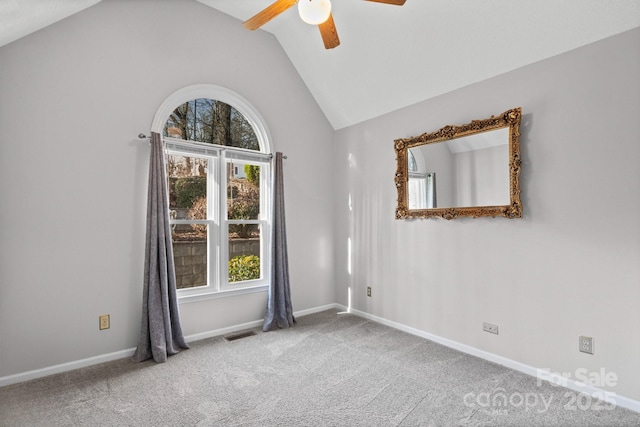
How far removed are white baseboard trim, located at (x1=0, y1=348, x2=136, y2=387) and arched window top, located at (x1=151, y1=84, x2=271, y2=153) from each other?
2.03m

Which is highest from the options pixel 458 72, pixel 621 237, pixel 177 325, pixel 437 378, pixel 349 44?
pixel 349 44

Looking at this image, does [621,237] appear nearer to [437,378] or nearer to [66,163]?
[437,378]

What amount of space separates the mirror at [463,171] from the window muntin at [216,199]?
1.64 metres

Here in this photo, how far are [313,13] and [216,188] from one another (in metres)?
2.17

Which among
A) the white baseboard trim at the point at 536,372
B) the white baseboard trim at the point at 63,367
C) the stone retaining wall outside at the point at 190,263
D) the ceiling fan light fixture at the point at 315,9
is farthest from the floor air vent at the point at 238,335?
the ceiling fan light fixture at the point at 315,9

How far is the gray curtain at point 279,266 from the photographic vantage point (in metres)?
3.69

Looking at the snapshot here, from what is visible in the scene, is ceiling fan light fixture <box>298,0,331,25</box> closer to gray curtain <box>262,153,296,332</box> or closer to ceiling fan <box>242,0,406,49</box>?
ceiling fan <box>242,0,406,49</box>

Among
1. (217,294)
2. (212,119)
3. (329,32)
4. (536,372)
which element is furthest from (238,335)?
(329,32)

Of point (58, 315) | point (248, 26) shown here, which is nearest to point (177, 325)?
point (58, 315)

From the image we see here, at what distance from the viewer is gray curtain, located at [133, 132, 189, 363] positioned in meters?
2.85

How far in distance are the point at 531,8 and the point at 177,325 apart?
3836mm

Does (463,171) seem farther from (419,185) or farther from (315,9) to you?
(315,9)

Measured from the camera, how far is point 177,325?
3.04 meters

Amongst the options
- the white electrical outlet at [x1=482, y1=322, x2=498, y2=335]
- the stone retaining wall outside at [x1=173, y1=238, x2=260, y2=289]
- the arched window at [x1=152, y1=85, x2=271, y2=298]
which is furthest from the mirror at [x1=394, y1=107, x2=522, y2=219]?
the stone retaining wall outside at [x1=173, y1=238, x2=260, y2=289]
